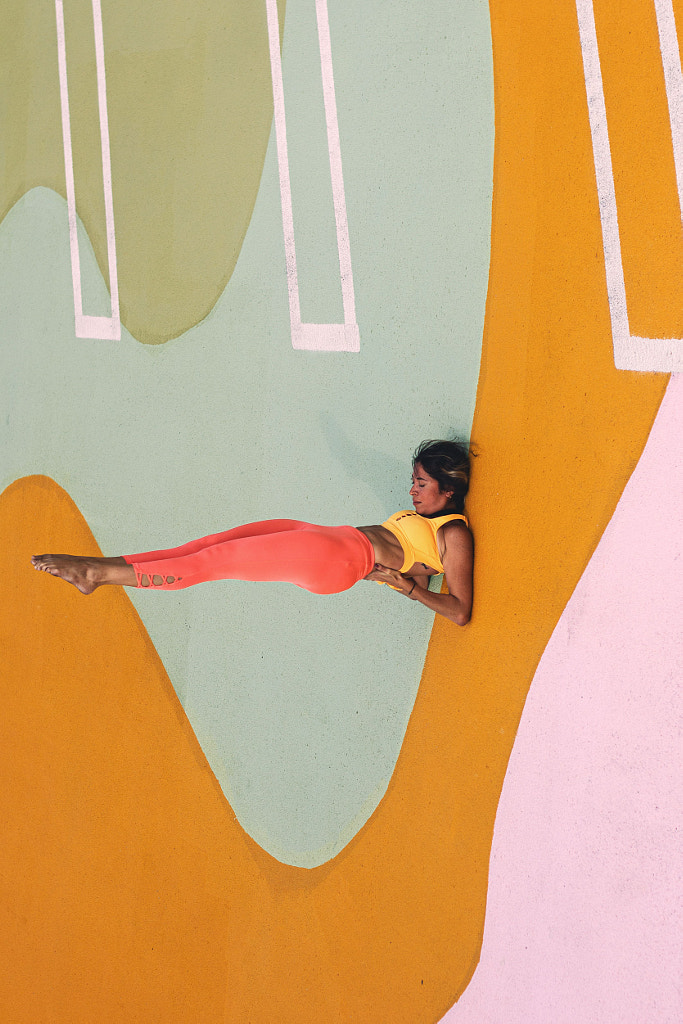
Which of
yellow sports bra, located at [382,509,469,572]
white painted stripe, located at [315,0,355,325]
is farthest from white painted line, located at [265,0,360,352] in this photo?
yellow sports bra, located at [382,509,469,572]

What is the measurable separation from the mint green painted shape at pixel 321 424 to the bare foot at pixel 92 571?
1.01 m

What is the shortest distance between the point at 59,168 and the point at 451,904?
4.20 meters

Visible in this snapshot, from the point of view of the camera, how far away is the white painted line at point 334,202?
11.0ft

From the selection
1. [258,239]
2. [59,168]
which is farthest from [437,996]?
[59,168]

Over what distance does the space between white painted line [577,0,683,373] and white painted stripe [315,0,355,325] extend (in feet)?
3.55

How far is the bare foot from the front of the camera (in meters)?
2.64

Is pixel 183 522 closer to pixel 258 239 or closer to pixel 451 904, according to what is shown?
pixel 258 239

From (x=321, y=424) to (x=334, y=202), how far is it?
3.05 feet

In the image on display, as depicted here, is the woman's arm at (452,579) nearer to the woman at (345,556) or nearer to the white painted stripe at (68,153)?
the woman at (345,556)

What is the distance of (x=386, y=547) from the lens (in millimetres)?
2861

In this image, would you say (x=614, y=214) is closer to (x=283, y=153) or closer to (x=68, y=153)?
(x=283, y=153)

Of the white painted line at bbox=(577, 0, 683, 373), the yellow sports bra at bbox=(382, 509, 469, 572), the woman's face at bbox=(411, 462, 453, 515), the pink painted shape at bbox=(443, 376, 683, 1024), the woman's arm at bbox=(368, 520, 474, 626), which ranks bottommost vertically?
the pink painted shape at bbox=(443, 376, 683, 1024)

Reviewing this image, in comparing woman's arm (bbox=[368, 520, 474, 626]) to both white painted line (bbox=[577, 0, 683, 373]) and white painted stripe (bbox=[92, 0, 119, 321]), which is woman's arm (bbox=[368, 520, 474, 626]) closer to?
white painted line (bbox=[577, 0, 683, 373])

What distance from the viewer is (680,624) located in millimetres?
2344
